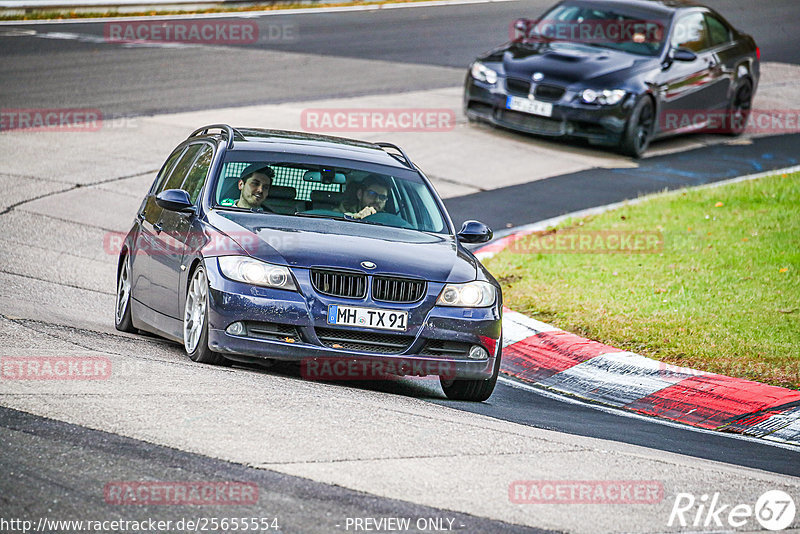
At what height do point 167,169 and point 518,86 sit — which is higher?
point 167,169

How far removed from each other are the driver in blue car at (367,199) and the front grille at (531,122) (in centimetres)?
924

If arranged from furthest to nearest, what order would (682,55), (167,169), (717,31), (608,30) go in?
(717,31)
(608,30)
(682,55)
(167,169)

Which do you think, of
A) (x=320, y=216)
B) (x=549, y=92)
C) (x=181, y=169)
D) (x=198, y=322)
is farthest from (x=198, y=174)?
(x=549, y=92)

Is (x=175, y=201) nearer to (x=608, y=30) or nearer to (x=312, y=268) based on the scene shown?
(x=312, y=268)

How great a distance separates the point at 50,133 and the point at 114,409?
11657 millimetres

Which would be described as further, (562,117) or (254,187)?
(562,117)

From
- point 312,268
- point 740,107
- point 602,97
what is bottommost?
point 740,107

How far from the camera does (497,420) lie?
7.59m

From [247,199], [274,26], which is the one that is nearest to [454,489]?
[247,199]

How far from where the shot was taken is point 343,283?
7.81 meters

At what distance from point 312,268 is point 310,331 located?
376mm

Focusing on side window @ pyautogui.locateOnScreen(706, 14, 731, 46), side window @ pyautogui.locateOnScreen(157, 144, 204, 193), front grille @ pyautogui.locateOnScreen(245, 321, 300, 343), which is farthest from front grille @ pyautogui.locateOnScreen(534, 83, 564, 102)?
front grille @ pyautogui.locateOnScreen(245, 321, 300, 343)

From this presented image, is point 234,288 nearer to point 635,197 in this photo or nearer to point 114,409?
point 114,409

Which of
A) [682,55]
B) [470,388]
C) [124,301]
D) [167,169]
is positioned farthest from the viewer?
[682,55]
